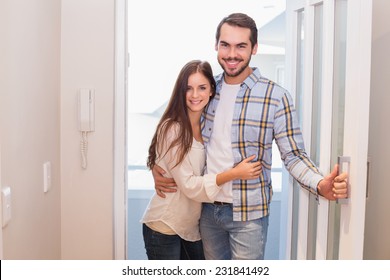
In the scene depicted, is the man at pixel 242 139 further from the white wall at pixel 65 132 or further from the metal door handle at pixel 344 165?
the white wall at pixel 65 132

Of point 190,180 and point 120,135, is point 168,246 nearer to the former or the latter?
point 190,180

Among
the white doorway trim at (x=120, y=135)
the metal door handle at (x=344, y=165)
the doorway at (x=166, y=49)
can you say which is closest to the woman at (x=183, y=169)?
the white doorway trim at (x=120, y=135)

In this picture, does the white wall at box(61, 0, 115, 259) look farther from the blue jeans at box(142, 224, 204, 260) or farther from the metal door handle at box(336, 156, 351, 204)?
the metal door handle at box(336, 156, 351, 204)

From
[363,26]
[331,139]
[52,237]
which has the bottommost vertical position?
[52,237]

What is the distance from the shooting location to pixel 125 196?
1.78 meters

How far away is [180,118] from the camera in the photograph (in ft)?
5.39

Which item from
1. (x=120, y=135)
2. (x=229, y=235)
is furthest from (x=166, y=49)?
(x=229, y=235)

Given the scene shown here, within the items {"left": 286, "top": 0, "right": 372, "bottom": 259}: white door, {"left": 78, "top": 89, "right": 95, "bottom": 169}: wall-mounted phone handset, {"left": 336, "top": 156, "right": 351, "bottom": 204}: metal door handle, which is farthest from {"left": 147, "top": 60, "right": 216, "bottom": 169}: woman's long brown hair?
{"left": 336, "top": 156, "right": 351, "bottom": 204}: metal door handle

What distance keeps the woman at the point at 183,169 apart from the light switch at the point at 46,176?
1.31ft

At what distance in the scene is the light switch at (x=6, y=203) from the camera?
1.13 metres
